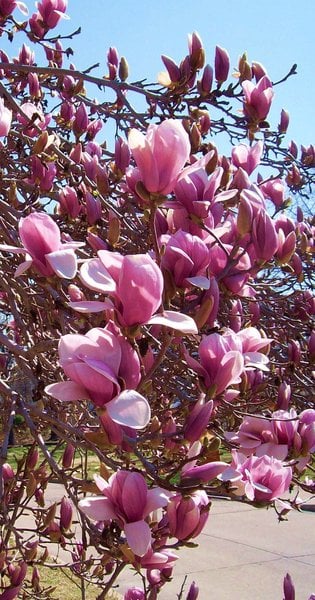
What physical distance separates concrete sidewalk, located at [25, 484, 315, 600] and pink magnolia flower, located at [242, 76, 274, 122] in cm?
319

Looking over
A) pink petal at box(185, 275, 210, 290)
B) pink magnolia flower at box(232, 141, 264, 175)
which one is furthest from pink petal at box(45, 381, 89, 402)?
pink magnolia flower at box(232, 141, 264, 175)

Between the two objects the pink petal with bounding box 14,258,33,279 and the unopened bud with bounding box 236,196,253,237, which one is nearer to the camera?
the pink petal with bounding box 14,258,33,279

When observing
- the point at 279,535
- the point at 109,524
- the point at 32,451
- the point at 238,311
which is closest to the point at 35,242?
the point at 109,524

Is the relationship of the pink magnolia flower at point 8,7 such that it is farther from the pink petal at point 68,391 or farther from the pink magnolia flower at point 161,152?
the pink petal at point 68,391

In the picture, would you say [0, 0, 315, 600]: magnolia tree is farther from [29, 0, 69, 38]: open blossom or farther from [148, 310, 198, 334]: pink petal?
[29, 0, 69, 38]: open blossom

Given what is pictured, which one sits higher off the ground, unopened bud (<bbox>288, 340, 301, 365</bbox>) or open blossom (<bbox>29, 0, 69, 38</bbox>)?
open blossom (<bbox>29, 0, 69, 38</bbox>)

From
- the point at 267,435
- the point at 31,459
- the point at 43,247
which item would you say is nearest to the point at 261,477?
the point at 267,435

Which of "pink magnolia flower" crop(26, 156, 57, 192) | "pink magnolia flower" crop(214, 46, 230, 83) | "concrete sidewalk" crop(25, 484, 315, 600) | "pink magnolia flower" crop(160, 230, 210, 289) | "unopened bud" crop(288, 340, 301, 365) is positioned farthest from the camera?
"concrete sidewalk" crop(25, 484, 315, 600)

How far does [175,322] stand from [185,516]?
0.34m

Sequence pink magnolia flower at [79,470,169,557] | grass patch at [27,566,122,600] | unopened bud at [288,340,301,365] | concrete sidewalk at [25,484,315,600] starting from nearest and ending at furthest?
pink magnolia flower at [79,470,169,557], unopened bud at [288,340,301,365], grass patch at [27,566,122,600], concrete sidewalk at [25,484,315,600]

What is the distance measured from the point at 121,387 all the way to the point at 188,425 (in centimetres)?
17

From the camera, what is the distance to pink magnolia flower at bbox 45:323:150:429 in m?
0.78

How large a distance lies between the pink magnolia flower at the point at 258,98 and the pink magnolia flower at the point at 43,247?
1028 mm

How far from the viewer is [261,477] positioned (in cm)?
105
